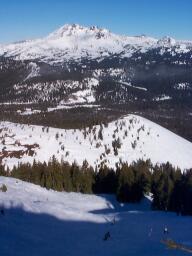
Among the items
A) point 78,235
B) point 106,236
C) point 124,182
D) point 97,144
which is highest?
point 97,144

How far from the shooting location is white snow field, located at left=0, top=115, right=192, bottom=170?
119 meters

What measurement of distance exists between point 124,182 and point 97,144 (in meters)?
67.0

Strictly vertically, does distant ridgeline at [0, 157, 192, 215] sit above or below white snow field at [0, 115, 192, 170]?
below

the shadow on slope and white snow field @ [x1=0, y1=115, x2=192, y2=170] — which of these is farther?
white snow field @ [x1=0, y1=115, x2=192, y2=170]

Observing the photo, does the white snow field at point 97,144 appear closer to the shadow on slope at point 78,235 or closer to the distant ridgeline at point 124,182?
the distant ridgeline at point 124,182

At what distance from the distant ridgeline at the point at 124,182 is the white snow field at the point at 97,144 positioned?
28.0 m

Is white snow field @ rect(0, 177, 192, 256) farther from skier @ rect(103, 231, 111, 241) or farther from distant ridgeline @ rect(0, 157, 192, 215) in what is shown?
distant ridgeline @ rect(0, 157, 192, 215)

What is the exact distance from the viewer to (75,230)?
3722cm

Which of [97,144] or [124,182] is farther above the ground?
[97,144]

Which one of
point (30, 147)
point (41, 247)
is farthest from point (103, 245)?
point (30, 147)

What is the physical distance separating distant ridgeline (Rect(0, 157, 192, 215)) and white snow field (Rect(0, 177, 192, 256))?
30.4 feet

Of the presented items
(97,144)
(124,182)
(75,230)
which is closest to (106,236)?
(75,230)

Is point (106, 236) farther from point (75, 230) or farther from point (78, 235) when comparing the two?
point (75, 230)

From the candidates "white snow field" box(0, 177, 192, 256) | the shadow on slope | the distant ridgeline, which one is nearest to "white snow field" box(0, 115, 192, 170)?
the distant ridgeline
